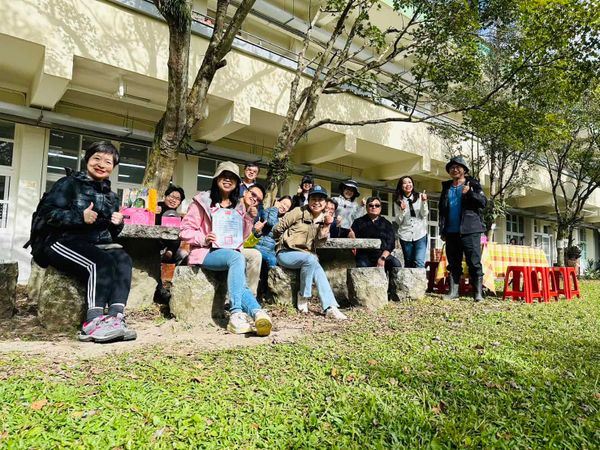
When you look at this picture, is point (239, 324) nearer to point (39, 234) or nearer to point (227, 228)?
point (227, 228)

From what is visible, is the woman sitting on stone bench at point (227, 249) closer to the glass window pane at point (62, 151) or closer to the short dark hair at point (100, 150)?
the short dark hair at point (100, 150)

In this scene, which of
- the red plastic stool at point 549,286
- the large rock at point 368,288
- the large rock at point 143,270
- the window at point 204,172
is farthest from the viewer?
the window at point 204,172

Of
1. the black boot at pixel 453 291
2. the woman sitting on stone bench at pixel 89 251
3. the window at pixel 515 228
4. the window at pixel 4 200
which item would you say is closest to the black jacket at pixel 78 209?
the woman sitting on stone bench at pixel 89 251

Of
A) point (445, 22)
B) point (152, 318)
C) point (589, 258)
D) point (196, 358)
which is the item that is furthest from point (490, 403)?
point (589, 258)

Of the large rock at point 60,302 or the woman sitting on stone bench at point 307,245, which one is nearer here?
the large rock at point 60,302

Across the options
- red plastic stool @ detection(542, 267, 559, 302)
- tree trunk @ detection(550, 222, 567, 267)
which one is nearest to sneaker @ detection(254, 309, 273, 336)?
red plastic stool @ detection(542, 267, 559, 302)

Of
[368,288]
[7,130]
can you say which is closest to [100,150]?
[368,288]

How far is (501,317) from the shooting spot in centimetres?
426

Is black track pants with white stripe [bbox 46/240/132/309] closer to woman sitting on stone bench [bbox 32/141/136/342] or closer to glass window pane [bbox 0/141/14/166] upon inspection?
woman sitting on stone bench [bbox 32/141/136/342]

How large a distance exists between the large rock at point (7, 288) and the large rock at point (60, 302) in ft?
1.98

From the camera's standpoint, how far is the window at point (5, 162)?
26.2 ft

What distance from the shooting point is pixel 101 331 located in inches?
113

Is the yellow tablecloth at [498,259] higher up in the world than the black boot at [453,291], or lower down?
higher up

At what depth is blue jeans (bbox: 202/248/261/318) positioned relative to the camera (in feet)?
11.0
